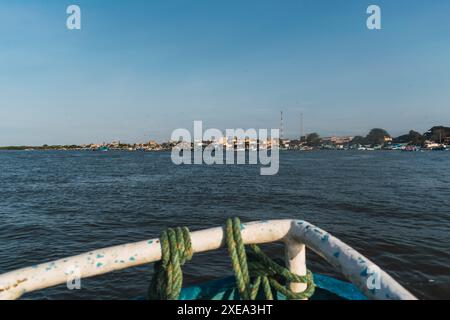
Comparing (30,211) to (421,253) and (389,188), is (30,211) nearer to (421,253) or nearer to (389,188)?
(421,253)

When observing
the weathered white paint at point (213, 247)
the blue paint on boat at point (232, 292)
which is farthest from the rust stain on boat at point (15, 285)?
the blue paint on boat at point (232, 292)

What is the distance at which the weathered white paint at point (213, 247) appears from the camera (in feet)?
5.98

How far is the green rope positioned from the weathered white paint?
68 mm

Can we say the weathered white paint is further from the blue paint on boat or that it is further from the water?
the water

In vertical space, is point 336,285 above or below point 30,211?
above

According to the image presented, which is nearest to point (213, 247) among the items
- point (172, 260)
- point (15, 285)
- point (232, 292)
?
point (172, 260)

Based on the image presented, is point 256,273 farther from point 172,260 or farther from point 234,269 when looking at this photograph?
point 172,260

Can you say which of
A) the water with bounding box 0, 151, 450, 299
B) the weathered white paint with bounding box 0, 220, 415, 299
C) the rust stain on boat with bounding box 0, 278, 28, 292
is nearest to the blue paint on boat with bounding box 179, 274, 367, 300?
the weathered white paint with bounding box 0, 220, 415, 299

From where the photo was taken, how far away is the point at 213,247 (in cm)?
232

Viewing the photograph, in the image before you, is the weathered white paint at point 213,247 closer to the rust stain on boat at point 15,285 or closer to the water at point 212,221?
the rust stain on boat at point 15,285

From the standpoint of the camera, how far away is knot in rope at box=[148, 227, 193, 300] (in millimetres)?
2148
